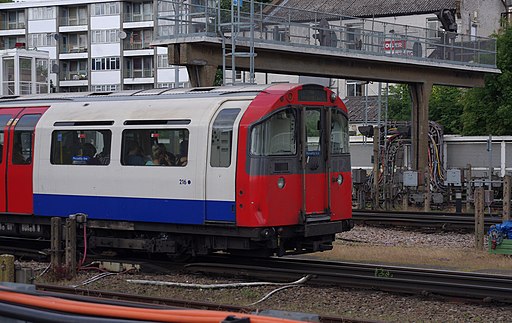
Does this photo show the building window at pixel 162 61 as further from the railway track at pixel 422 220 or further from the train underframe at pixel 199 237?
the train underframe at pixel 199 237

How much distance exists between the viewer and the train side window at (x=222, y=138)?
44.9 ft

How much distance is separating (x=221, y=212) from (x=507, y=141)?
73.9ft

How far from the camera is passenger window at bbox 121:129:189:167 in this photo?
14.3 metres

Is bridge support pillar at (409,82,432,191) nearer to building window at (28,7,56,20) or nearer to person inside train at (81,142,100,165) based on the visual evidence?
person inside train at (81,142,100,165)

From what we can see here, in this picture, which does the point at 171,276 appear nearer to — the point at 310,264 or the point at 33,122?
the point at 310,264

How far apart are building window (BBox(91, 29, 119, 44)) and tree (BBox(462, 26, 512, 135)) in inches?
1320

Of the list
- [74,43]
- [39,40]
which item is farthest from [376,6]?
[39,40]

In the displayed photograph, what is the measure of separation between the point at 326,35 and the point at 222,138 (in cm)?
1463

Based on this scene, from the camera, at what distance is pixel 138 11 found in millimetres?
68688

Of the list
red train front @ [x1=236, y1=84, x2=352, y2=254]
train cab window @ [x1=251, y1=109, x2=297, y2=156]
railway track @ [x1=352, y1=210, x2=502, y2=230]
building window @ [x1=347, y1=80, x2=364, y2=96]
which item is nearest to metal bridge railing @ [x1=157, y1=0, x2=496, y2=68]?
railway track @ [x1=352, y1=210, x2=502, y2=230]

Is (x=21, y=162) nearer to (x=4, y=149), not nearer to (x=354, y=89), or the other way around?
(x=4, y=149)

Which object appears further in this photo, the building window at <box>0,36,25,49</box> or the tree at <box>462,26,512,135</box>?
the building window at <box>0,36,25,49</box>

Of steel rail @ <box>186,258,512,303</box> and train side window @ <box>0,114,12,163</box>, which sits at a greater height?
train side window @ <box>0,114,12,163</box>

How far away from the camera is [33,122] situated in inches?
645
